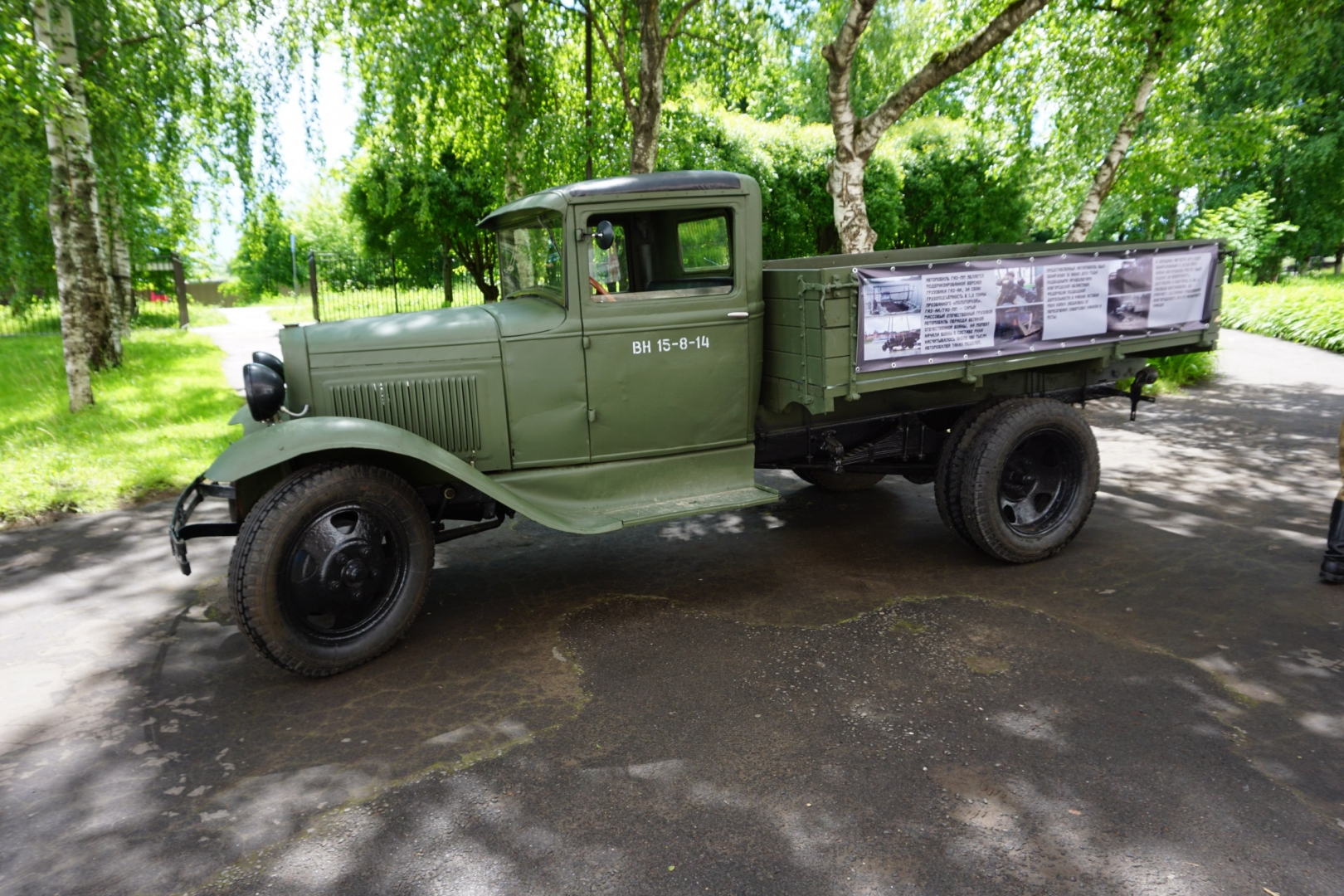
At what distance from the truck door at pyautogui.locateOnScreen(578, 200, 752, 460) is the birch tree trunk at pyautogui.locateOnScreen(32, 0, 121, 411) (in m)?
6.78

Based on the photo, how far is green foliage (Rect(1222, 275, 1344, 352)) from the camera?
49.2ft

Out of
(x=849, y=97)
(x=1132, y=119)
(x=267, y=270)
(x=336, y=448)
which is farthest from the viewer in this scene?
(x=267, y=270)

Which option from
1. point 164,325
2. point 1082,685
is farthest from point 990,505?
point 164,325

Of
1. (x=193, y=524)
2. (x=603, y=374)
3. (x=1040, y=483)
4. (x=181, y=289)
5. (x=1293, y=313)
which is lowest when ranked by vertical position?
(x=1040, y=483)

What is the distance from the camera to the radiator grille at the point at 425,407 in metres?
4.11

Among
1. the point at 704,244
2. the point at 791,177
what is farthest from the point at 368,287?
the point at 704,244

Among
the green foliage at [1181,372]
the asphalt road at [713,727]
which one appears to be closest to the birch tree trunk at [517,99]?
the asphalt road at [713,727]

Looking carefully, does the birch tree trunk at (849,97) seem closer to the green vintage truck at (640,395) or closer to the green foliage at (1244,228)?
the green vintage truck at (640,395)

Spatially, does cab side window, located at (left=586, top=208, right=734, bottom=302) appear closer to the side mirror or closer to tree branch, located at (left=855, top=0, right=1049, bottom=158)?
the side mirror

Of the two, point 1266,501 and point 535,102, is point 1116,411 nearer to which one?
point 1266,501

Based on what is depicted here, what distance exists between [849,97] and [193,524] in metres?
7.01

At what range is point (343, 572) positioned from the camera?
147 inches

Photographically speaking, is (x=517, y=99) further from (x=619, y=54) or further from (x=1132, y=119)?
(x=1132, y=119)

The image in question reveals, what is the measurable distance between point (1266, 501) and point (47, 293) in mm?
21771
